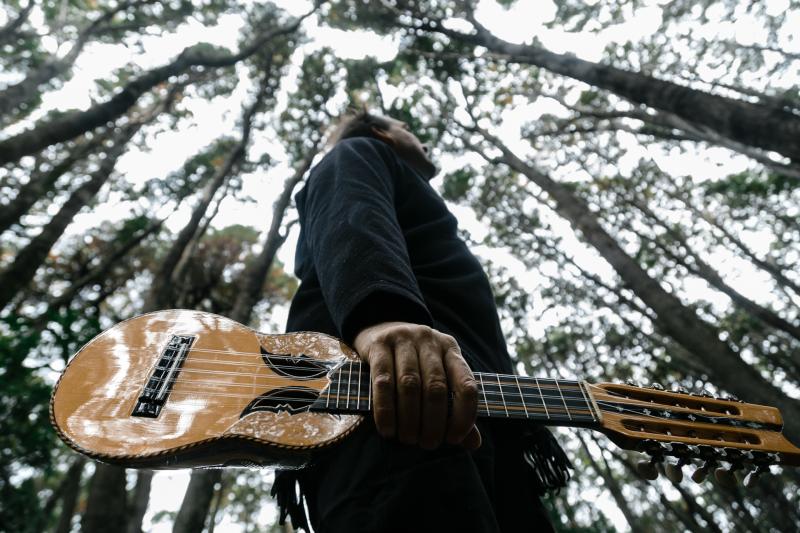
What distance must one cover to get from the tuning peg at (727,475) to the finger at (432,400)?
845 millimetres

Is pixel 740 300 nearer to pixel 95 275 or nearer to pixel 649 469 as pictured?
pixel 649 469

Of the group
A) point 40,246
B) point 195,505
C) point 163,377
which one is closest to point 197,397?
point 163,377

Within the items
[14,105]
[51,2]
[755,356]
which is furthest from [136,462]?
[755,356]

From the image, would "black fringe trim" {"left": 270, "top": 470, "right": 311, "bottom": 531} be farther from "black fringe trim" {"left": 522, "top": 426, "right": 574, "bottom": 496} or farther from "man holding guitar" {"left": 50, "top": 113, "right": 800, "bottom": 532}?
"black fringe trim" {"left": 522, "top": 426, "right": 574, "bottom": 496}

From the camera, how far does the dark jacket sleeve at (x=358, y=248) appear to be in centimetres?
94

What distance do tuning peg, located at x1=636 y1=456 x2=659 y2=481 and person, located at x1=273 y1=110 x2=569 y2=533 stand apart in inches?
12.1

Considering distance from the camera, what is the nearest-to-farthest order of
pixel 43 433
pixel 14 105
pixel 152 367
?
1. pixel 152 367
2. pixel 43 433
3. pixel 14 105

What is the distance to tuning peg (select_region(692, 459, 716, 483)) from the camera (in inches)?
41.8

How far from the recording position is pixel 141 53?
10.4 m

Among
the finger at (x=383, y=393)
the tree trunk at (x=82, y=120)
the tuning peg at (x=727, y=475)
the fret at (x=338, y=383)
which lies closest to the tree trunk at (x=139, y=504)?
the tree trunk at (x=82, y=120)

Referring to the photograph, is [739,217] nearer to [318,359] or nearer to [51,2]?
[318,359]

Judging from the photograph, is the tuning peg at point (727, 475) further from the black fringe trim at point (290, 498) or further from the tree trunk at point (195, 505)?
the tree trunk at point (195, 505)

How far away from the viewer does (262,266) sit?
7.60 meters

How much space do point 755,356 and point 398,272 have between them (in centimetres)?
1810
